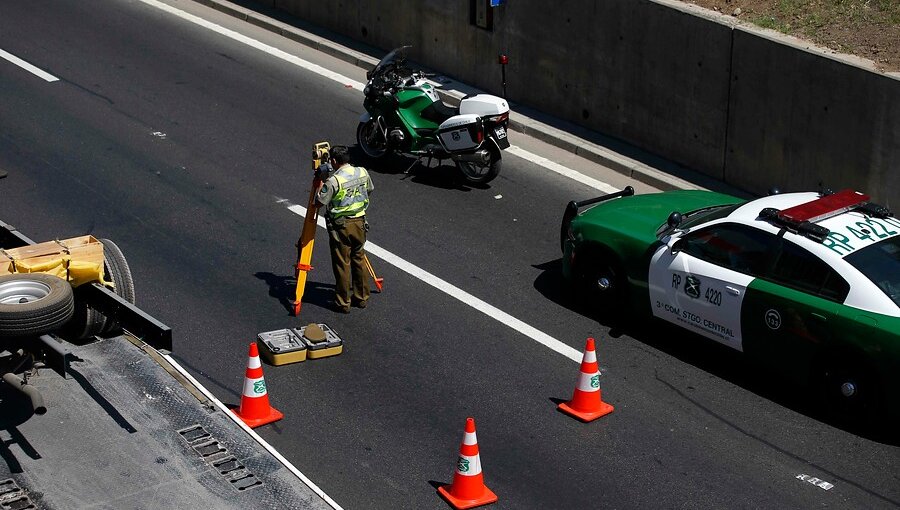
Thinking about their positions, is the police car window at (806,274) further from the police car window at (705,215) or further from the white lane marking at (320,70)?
the white lane marking at (320,70)

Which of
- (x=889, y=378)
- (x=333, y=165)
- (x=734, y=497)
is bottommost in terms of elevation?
(x=734, y=497)

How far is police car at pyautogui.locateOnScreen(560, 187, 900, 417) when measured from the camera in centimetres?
1002

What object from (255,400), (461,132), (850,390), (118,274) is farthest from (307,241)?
(850,390)

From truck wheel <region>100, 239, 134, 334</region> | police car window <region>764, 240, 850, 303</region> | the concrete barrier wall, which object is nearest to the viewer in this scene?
truck wheel <region>100, 239, 134, 334</region>

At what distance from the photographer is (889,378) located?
9.85 m

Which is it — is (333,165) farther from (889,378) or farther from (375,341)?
(889,378)

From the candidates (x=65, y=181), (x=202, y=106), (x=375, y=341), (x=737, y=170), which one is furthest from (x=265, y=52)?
(x=375, y=341)

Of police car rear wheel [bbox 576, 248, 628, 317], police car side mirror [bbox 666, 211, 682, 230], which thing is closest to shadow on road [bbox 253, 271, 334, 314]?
police car rear wheel [bbox 576, 248, 628, 317]

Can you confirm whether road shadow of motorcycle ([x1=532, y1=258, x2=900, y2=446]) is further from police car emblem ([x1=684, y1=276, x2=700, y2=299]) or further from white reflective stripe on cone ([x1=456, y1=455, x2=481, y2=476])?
white reflective stripe on cone ([x1=456, y1=455, x2=481, y2=476])

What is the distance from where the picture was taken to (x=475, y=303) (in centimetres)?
1235

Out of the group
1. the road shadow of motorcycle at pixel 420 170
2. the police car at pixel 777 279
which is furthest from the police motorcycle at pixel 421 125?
the police car at pixel 777 279

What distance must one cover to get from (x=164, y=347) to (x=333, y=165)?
13.9 feet

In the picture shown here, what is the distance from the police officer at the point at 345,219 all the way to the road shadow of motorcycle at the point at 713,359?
1.92 meters

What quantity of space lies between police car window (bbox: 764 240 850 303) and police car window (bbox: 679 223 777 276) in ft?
0.50
